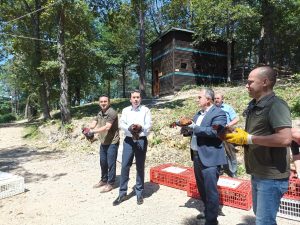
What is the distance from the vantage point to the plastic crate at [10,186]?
6.38 metres

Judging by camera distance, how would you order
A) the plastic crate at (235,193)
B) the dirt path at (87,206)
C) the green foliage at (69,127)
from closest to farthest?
1. the dirt path at (87,206)
2. the plastic crate at (235,193)
3. the green foliage at (69,127)

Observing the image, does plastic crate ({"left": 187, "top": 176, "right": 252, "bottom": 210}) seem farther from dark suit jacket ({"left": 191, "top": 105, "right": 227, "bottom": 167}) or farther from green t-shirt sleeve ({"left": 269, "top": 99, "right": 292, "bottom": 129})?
A: green t-shirt sleeve ({"left": 269, "top": 99, "right": 292, "bottom": 129})

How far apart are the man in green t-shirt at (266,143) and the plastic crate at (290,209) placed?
2.32 m

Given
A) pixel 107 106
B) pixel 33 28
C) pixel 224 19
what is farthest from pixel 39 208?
pixel 224 19

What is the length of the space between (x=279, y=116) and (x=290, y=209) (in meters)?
2.89

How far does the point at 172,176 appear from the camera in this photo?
664 cm

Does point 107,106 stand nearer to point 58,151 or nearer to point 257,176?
point 257,176

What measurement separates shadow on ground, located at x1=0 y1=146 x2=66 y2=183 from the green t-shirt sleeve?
6588 mm

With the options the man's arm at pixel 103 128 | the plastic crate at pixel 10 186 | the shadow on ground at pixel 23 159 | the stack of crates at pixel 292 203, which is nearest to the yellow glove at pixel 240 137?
the stack of crates at pixel 292 203

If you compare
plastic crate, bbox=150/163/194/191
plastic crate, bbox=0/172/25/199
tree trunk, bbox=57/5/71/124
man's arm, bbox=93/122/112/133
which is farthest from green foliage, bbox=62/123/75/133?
man's arm, bbox=93/122/112/133

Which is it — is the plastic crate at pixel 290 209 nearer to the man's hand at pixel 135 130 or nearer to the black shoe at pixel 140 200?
the black shoe at pixel 140 200

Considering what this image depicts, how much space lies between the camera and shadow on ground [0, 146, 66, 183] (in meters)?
8.31

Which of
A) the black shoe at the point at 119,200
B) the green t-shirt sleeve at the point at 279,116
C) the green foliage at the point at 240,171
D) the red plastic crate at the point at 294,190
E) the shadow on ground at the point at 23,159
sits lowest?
the shadow on ground at the point at 23,159

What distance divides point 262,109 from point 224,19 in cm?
2100
